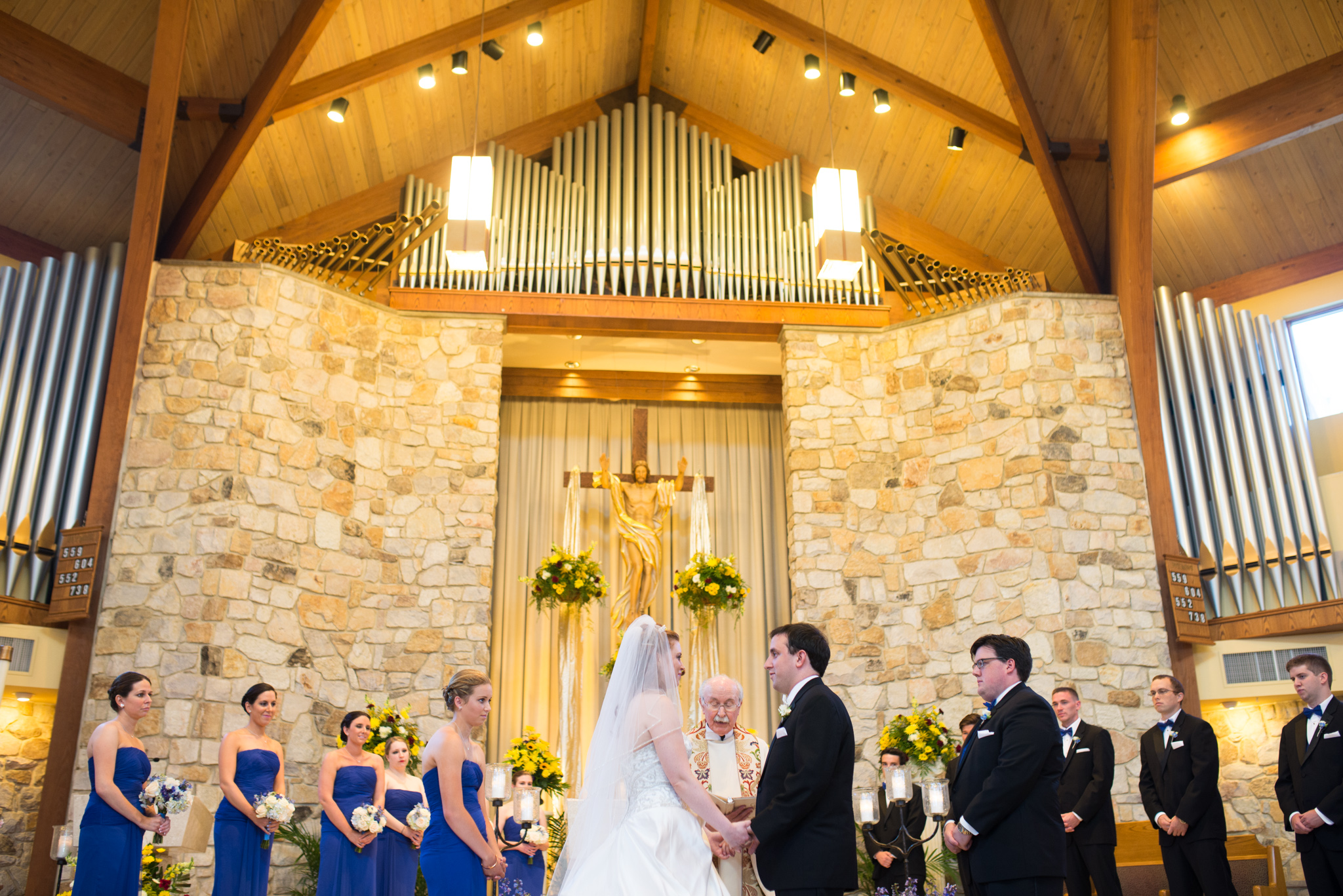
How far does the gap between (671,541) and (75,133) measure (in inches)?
232

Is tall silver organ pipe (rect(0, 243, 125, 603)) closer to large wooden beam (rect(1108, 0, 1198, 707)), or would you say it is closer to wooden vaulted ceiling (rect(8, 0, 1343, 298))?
wooden vaulted ceiling (rect(8, 0, 1343, 298))

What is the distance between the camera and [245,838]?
5.22m

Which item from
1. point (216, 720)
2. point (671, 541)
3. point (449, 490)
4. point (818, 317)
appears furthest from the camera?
point (671, 541)

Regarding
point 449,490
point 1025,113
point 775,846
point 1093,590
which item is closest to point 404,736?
point 449,490

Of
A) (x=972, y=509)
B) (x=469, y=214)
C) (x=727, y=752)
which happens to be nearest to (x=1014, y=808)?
(x=727, y=752)

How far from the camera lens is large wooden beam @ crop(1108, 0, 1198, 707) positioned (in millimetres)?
7684

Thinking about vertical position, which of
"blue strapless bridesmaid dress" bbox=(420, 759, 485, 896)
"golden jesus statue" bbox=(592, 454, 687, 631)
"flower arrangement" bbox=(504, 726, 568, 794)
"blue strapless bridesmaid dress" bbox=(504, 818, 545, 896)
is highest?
"golden jesus statue" bbox=(592, 454, 687, 631)

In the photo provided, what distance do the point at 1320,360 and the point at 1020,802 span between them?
6.48 m

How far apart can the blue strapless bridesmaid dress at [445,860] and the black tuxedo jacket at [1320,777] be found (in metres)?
3.67

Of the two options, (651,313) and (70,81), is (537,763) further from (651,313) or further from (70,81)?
(70,81)

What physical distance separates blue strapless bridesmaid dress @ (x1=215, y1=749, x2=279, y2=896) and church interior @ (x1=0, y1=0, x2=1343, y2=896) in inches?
46.4

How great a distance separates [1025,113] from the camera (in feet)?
26.9

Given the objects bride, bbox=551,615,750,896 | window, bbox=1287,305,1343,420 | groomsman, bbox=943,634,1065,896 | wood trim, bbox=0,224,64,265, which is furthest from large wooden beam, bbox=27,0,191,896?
window, bbox=1287,305,1343,420

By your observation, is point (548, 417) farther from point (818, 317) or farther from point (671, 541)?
point (818, 317)
